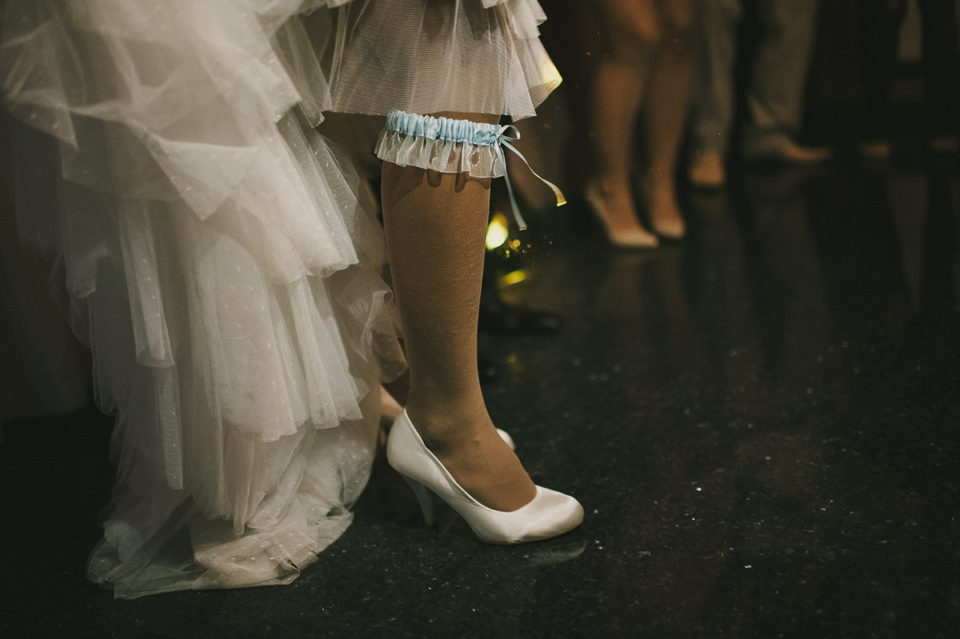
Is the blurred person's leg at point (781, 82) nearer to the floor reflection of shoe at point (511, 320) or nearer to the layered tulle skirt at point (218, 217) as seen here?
the floor reflection of shoe at point (511, 320)

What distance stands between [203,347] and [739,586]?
48cm

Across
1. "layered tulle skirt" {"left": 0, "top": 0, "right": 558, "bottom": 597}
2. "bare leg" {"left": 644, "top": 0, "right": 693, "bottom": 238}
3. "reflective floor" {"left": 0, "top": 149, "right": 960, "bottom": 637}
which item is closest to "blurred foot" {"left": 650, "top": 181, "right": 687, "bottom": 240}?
"bare leg" {"left": 644, "top": 0, "right": 693, "bottom": 238}

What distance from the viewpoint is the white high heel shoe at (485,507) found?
68 cm

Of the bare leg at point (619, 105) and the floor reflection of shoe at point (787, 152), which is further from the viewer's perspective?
the floor reflection of shoe at point (787, 152)

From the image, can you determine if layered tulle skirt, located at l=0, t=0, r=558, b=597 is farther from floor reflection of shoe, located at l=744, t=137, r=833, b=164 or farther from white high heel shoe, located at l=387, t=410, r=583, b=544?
floor reflection of shoe, located at l=744, t=137, r=833, b=164

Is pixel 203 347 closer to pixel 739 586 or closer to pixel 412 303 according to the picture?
pixel 412 303

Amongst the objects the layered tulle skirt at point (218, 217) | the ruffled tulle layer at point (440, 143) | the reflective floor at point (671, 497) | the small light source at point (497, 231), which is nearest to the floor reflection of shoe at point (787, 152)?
the reflective floor at point (671, 497)

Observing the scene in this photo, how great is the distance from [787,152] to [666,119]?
2.66ft

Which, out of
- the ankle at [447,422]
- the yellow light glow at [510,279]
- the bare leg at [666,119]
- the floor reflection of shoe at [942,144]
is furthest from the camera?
the floor reflection of shoe at [942,144]

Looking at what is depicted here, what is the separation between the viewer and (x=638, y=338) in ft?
3.78

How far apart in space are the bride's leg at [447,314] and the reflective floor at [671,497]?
0.08 meters

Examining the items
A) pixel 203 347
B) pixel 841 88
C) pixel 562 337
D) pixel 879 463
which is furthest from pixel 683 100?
pixel 203 347

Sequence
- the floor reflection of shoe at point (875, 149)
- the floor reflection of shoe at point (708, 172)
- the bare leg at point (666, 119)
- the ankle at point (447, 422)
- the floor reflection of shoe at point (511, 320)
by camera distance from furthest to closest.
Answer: the floor reflection of shoe at point (708, 172), the floor reflection of shoe at point (875, 149), the bare leg at point (666, 119), the floor reflection of shoe at point (511, 320), the ankle at point (447, 422)

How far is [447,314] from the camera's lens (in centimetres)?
65
